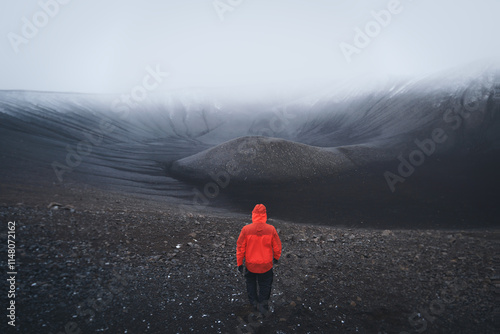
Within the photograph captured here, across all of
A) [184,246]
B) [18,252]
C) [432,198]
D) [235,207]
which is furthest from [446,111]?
[18,252]

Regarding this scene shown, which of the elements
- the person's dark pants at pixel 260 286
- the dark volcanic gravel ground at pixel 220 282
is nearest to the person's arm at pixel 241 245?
the person's dark pants at pixel 260 286

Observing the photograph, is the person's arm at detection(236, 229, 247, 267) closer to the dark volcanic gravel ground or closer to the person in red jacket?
the person in red jacket

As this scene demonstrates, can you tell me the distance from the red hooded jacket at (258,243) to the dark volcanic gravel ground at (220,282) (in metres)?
1.27

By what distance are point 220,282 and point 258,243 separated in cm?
242

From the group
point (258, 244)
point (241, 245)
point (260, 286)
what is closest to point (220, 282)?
point (260, 286)

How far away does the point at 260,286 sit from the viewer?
577cm

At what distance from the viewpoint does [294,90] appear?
393 feet

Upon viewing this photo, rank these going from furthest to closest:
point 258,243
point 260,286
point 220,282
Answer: point 220,282 < point 260,286 < point 258,243

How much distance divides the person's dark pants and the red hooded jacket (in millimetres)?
255

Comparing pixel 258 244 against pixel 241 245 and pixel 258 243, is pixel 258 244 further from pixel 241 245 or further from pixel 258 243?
pixel 241 245

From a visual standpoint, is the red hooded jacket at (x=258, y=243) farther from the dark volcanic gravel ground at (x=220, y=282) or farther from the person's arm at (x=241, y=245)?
the dark volcanic gravel ground at (x=220, y=282)

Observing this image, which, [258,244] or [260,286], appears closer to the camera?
[258,244]

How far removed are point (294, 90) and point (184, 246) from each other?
387ft

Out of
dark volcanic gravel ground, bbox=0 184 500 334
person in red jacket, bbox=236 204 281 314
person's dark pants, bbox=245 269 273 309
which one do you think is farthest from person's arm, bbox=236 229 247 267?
dark volcanic gravel ground, bbox=0 184 500 334
